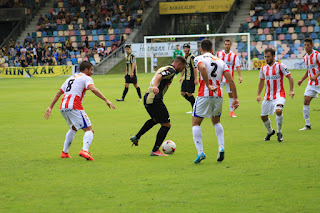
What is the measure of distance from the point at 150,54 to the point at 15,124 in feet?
106

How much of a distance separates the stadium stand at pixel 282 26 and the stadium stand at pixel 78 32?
11.0 metres

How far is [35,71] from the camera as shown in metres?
44.2

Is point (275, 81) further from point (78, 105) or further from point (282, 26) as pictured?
point (282, 26)

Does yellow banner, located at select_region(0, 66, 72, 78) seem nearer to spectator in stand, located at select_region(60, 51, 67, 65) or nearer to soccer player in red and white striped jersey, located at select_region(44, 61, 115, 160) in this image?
spectator in stand, located at select_region(60, 51, 67, 65)

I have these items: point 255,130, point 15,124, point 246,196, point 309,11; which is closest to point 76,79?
point 246,196

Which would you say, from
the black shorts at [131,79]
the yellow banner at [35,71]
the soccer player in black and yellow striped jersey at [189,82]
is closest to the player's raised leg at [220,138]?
the soccer player in black and yellow striped jersey at [189,82]

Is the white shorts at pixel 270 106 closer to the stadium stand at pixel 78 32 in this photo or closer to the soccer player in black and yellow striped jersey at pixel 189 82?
the soccer player in black and yellow striped jersey at pixel 189 82

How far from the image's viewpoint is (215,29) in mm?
53281

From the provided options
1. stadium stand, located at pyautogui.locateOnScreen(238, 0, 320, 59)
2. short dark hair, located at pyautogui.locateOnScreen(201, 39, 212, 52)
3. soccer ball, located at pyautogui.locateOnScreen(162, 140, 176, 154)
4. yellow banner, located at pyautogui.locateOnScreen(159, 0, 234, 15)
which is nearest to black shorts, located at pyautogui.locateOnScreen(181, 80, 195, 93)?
soccer ball, located at pyautogui.locateOnScreen(162, 140, 176, 154)

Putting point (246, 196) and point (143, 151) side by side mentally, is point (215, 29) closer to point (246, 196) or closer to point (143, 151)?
point (143, 151)

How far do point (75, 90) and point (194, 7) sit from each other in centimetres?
4483

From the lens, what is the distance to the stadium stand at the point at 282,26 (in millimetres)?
45500

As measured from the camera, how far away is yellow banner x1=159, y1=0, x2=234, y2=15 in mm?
52219

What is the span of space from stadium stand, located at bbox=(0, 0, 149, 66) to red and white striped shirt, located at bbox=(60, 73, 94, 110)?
39.2 meters
